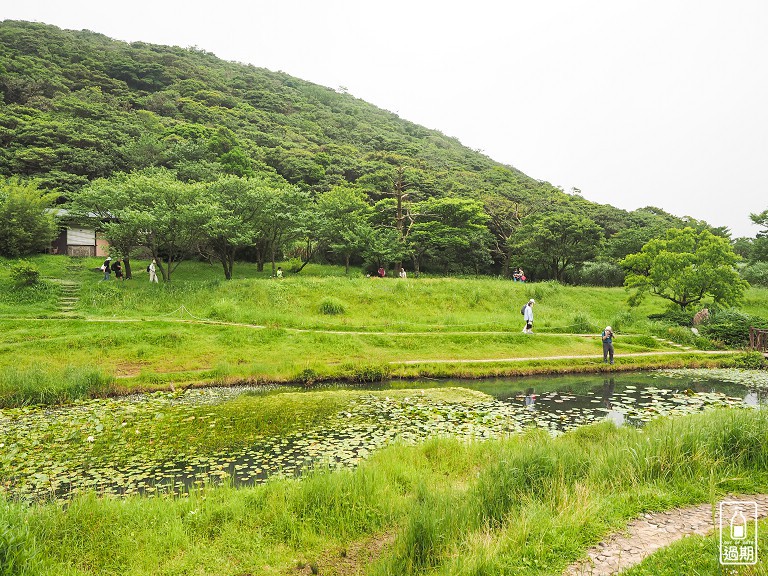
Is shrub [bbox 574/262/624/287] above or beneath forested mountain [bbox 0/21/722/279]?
beneath

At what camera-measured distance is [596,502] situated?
19.1ft

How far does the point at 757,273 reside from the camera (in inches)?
1544

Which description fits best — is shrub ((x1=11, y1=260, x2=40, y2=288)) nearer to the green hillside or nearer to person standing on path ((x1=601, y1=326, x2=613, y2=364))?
the green hillside

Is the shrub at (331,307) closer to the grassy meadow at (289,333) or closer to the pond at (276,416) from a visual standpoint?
the grassy meadow at (289,333)

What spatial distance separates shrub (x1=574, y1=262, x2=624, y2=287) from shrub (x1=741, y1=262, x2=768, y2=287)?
10964 mm

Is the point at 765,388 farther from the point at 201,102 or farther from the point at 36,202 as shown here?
the point at 201,102

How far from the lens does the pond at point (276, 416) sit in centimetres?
853

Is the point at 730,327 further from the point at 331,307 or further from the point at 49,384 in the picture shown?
the point at 49,384

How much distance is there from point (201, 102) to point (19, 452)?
84.1m

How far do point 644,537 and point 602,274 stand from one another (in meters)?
40.8
